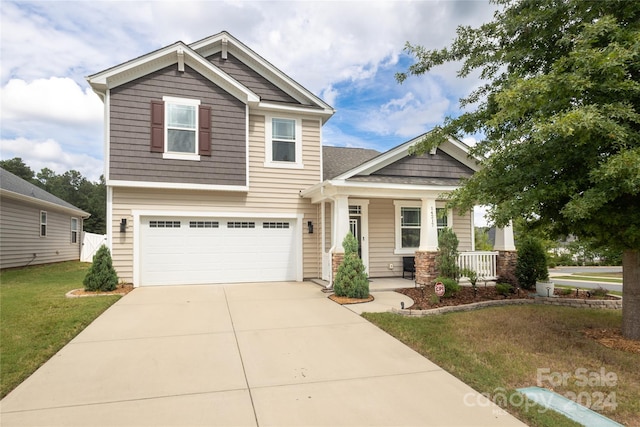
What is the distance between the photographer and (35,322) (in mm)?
6066

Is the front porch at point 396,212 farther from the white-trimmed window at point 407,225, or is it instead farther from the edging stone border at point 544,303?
the edging stone border at point 544,303

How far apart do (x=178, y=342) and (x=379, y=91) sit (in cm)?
1358

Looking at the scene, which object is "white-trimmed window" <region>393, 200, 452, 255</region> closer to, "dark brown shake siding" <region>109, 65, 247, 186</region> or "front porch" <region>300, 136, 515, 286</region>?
"front porch" <region>300, 136, 515, 286</region>

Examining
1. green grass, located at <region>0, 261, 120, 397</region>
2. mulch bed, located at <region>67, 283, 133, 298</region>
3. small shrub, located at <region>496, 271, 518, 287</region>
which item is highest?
small shrub, located at <region>496, 271, 518, 287</region>

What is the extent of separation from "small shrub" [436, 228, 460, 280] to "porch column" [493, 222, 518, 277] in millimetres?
1785

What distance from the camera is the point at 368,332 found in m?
5.70

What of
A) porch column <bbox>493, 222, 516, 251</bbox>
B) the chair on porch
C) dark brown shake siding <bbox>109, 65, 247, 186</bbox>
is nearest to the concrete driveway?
dark brown shake siding <bbox>109, 65, 247, 186</bbox>

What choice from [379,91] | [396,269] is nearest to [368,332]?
[396,269]

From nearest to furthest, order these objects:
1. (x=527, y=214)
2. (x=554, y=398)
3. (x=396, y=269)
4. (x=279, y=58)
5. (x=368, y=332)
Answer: (x=554, y=398) < (x=527, y=214) < (x=368, y=332) < (x=396, y=269) < (x=279, y=58)

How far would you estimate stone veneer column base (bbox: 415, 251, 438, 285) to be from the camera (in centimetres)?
939

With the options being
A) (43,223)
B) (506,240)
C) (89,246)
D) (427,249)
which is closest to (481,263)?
(506,240)

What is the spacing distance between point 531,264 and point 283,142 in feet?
25.9

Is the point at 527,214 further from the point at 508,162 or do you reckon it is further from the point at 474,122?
the point at 474,122

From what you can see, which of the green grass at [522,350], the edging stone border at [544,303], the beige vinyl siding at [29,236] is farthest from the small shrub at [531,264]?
the beige vinyl siding at [29,236]
